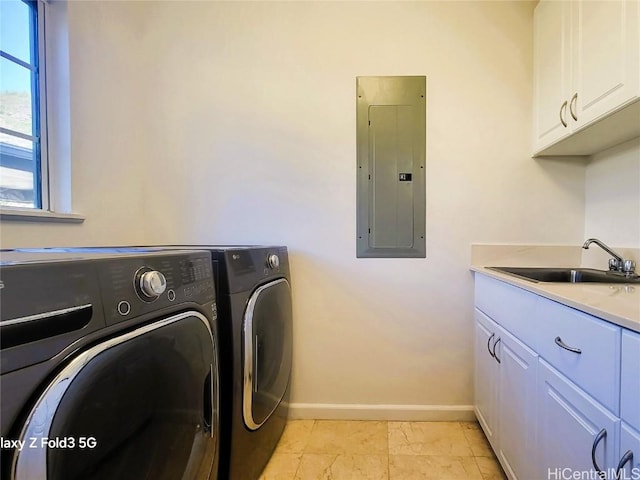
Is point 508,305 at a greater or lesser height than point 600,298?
lesser

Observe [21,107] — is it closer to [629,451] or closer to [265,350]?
[265,350]

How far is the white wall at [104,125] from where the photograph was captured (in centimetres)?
146

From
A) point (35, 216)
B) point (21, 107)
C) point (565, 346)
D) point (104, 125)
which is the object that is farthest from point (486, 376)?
point (21, 107)

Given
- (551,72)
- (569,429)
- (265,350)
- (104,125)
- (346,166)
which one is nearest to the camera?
(569,429)

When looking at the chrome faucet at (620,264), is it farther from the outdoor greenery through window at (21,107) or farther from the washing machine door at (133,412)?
the outdoor greenery through window at (21,107)

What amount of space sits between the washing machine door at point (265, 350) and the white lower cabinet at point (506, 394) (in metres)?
0.96

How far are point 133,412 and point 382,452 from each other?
132cm

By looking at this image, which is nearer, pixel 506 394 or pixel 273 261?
pixel 506 394

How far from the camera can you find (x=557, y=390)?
0.93 meters

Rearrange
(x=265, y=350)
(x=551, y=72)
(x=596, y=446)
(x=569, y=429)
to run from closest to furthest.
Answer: (x=596, y=446) → (x=569, y=429) → (x=265, y=350) → (x=551, y=72)

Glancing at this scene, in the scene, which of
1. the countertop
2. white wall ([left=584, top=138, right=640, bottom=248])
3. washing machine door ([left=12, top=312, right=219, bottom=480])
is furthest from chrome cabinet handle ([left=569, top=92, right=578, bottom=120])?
washing machine door ([left=12, top=312, right=219, bottom=480])

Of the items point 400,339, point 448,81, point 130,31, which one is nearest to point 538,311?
point 400,339

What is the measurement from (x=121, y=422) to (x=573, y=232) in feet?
6.94

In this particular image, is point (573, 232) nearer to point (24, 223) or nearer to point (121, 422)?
point (121, 422)
